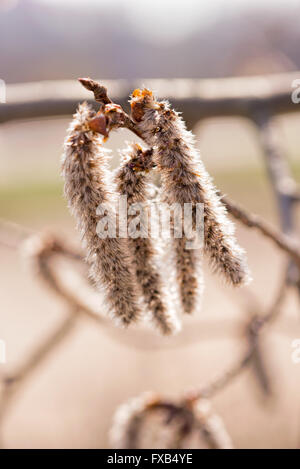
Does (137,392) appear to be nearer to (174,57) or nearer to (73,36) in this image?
(73,36)

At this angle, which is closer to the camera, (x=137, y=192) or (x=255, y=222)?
(x=137, y=192)

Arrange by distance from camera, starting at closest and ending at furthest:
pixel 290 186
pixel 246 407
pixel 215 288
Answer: pixel 290 186 < pixel 246 407 < pixel 215 288

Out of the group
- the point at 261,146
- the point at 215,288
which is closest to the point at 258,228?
the point at 261,146

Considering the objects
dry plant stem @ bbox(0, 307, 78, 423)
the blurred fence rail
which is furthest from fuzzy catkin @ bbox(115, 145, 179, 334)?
dry plant stem @ bbox(0, 307, 78, 423)
